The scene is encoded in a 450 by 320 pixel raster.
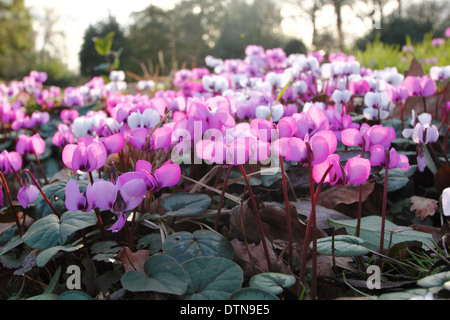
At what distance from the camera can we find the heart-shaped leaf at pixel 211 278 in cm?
89

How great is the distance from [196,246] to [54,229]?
399 millimetres

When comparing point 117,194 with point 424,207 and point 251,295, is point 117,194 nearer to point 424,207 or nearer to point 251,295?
point 251,295

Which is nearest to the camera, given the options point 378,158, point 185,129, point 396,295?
point 396,295

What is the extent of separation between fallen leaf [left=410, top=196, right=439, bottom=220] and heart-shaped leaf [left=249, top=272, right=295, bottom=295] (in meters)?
0.78

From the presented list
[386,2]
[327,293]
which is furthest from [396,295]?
[386,2]

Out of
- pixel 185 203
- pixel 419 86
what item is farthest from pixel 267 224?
pixel 419 86

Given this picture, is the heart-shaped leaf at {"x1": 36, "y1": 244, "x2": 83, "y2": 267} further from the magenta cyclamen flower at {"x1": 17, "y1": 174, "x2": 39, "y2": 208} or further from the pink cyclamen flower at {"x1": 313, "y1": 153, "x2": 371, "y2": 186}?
the pink cyclamen flower at {"x1": 313, "y1": 153, "x2": 371, "y2": 186}

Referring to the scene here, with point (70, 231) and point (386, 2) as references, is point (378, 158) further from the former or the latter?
point (386, 2)

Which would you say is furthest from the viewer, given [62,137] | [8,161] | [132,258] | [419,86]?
[62,137]

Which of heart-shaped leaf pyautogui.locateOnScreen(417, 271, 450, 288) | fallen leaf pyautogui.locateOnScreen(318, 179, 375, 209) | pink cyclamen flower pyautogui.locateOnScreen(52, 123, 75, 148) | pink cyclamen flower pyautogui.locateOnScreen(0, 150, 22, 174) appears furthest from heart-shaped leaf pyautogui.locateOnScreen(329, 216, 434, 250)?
pink cyclamen flower pyautogui.locateOnScreen(52, 123, 75, 148)

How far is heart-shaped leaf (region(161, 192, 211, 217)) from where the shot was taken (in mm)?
1187

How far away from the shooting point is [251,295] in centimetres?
84

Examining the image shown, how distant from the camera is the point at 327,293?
1.01 meters
